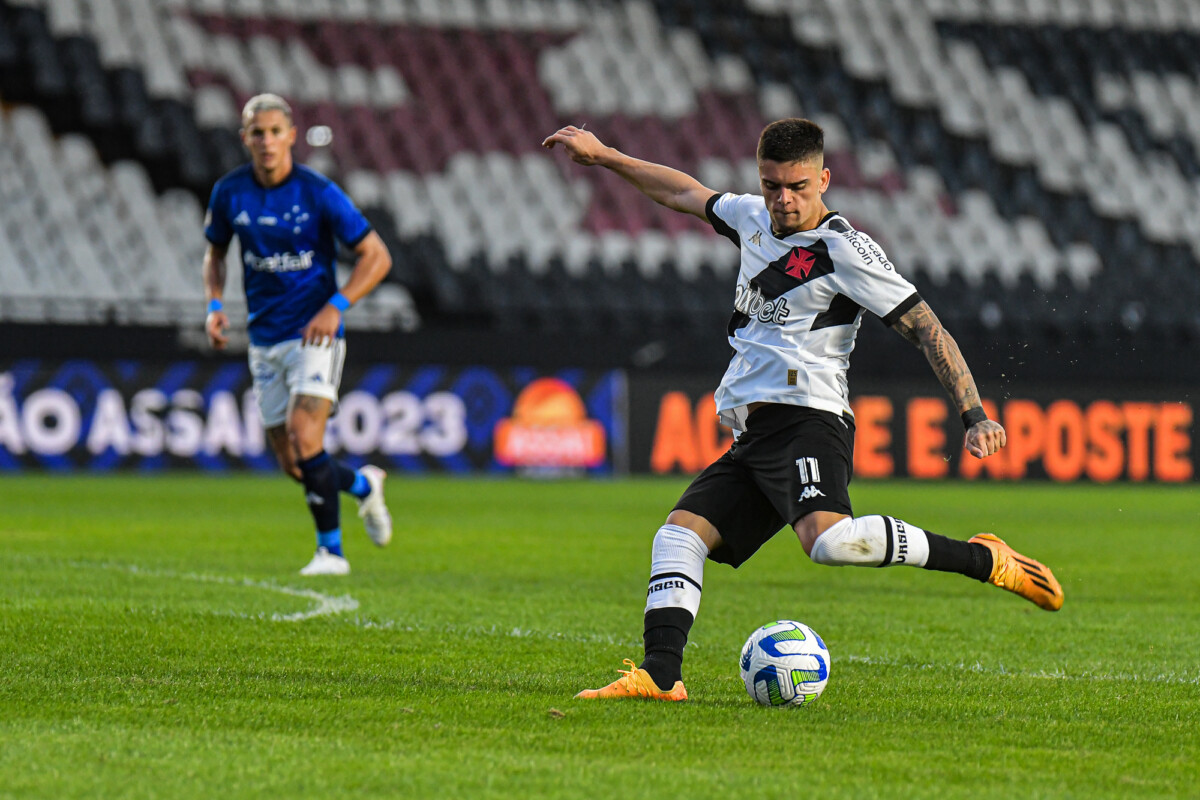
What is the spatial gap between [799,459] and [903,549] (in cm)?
36

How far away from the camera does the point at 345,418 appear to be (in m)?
16.8

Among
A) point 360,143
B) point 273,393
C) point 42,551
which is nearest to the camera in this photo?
point 273,393

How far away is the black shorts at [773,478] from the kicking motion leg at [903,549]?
0.06m

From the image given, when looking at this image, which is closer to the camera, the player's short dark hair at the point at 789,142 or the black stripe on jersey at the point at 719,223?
the player's short dark hair at the point at 789,142

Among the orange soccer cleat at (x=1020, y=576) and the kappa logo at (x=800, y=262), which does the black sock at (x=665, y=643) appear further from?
the kappa logo at (x=800, y=262)

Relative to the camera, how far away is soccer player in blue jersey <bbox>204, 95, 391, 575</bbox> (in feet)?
24.2

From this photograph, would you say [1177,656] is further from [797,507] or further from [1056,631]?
[797,507]

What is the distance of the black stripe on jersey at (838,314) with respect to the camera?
4340 mm

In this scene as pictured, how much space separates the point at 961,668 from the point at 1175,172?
851 inches

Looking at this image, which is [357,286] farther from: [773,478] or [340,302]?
[773,478]

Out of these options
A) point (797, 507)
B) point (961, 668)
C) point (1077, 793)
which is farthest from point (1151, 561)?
point (1077, 793)

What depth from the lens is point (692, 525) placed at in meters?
4.30

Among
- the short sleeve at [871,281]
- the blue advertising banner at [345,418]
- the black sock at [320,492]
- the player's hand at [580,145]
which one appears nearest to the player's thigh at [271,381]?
the black sock at [320,492]

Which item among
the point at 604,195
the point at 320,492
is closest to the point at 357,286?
the point at 320,492
